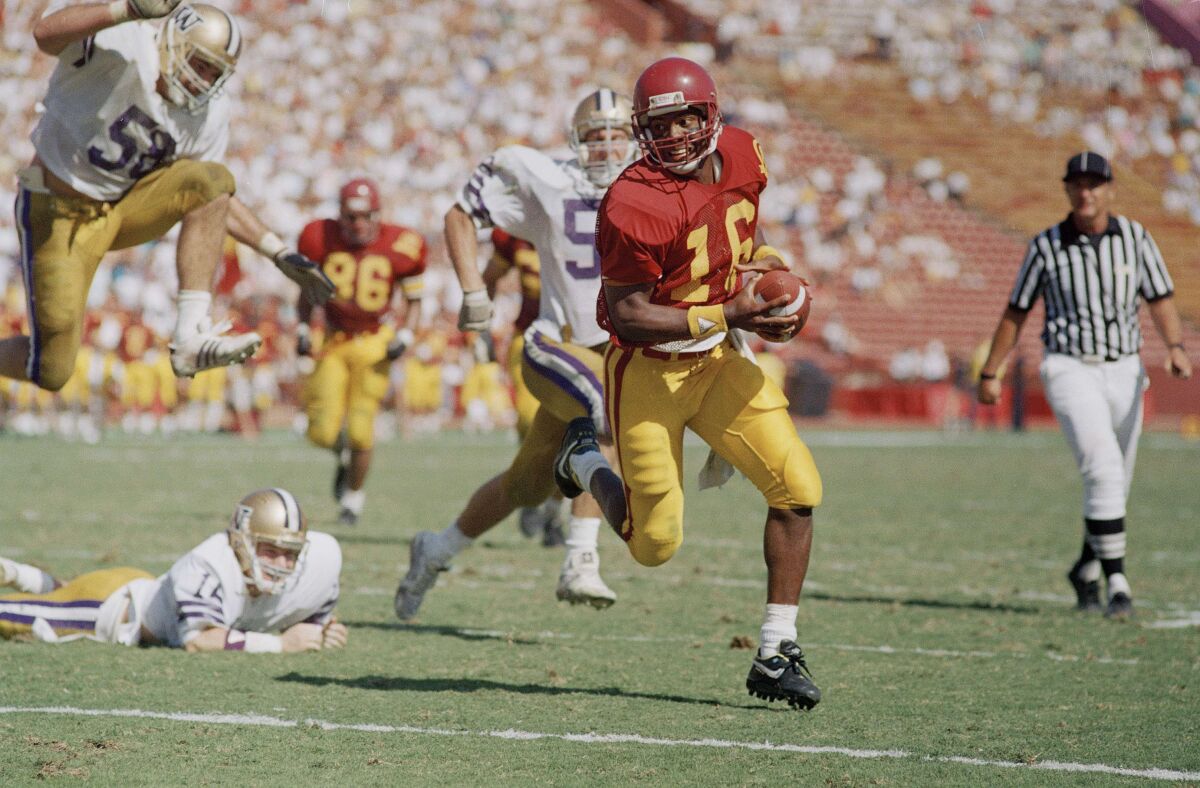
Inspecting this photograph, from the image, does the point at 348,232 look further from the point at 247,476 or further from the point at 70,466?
the point at 70,466

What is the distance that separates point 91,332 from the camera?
18812 millimetres

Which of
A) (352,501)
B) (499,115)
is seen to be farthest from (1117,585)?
(499,115)

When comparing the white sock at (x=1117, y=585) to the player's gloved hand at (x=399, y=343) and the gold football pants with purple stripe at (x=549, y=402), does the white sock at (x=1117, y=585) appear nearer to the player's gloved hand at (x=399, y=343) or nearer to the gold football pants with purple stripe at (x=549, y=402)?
the gold football pants with purple stripe at (x=549, y=402)

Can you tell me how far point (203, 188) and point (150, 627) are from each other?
1.52 metres

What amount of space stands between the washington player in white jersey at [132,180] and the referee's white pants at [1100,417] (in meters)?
3.00

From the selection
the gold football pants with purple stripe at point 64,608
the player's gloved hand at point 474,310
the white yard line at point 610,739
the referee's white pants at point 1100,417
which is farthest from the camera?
the referee's white pants at point 1100,417

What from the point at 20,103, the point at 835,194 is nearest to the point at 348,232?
the point at 20,103

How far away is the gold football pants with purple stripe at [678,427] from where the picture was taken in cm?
432

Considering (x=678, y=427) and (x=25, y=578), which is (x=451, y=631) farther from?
(x=678, y=427)

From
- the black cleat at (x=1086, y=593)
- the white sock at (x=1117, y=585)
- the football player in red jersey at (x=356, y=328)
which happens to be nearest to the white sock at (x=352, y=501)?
the football player in red jersey at (x=356, y=328)

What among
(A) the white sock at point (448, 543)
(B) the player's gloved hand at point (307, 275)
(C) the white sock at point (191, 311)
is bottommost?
(A) the white sock at point (448, 543)

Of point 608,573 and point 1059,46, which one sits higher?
point 1059,46

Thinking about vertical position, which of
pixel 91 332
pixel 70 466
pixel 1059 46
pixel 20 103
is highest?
pixel 1059 46

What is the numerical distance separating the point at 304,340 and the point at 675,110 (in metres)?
5.42
